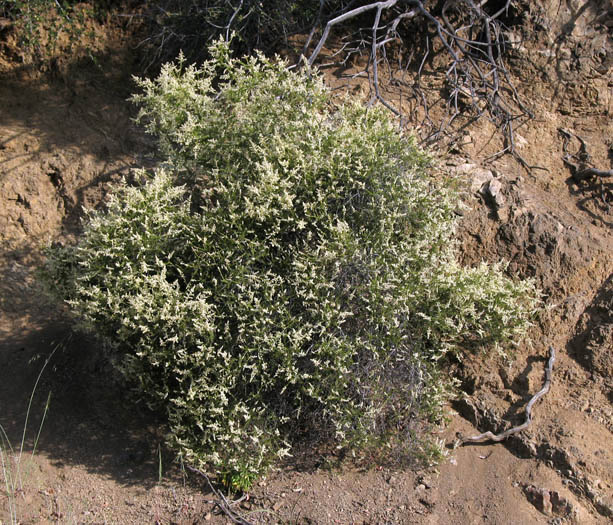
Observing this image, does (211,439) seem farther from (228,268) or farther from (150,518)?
(228,268)

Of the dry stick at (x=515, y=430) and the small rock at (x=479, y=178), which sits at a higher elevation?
the small rock at (x=479, y=178)

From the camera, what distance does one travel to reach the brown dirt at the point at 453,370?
12.3ft

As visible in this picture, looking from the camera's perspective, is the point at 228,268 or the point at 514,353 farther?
the point at 514,353

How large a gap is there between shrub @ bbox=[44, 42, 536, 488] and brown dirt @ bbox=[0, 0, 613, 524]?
32 cm

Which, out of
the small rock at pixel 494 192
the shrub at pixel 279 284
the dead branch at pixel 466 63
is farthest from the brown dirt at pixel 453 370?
the shrub at pixel 279 284

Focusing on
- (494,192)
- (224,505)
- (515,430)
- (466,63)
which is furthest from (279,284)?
(466,63)

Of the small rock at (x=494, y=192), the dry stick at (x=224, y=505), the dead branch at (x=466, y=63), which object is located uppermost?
the dead branch at (x=466, y=63)

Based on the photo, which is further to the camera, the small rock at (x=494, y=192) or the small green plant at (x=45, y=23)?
the small green plant at (x=45, y=23)

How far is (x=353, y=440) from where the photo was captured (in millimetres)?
3750

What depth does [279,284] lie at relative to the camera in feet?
12.4

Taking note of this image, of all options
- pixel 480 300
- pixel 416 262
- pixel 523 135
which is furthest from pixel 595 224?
pixel 416 262

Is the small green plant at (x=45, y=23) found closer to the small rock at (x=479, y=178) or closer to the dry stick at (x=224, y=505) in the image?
the small rock at (x=479, y=178)

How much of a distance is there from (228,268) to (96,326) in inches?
37.4

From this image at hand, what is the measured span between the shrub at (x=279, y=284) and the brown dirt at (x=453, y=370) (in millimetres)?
319
